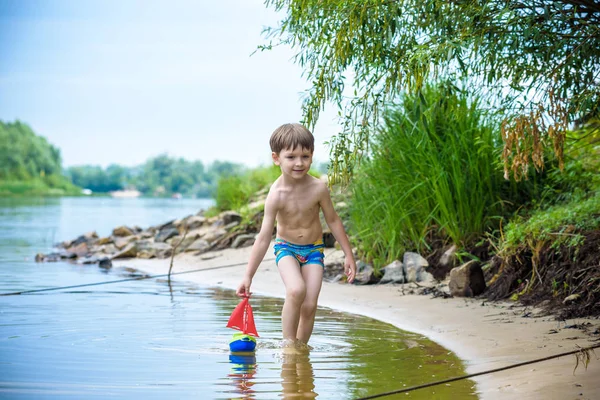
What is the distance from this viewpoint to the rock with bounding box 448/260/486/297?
21.5 feet

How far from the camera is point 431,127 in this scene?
26.7 feet

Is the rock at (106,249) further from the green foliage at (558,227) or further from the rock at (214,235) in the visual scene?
the green foliage at (558,227)

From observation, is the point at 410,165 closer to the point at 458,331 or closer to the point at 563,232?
the point at 563,232

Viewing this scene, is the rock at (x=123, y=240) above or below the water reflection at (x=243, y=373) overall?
above

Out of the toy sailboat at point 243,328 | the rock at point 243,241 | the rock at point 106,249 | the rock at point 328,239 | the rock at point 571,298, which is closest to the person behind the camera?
the toy sailboat at point 243,328

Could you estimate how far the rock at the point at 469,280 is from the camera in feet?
21.5

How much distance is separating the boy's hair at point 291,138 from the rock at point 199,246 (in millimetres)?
7353

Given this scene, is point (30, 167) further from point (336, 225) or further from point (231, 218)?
point (336, 225)

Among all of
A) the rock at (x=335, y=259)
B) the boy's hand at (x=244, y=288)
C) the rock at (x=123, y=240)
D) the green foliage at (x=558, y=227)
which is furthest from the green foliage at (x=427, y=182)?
the rock at (x=123, y=240)

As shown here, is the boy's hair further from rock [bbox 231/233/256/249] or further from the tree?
rock [bbox 231/233/256/249]

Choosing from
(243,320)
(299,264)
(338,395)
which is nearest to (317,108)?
(299,264)

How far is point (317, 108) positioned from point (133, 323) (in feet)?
7.21

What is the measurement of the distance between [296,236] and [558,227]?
2.49m

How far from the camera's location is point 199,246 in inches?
482
